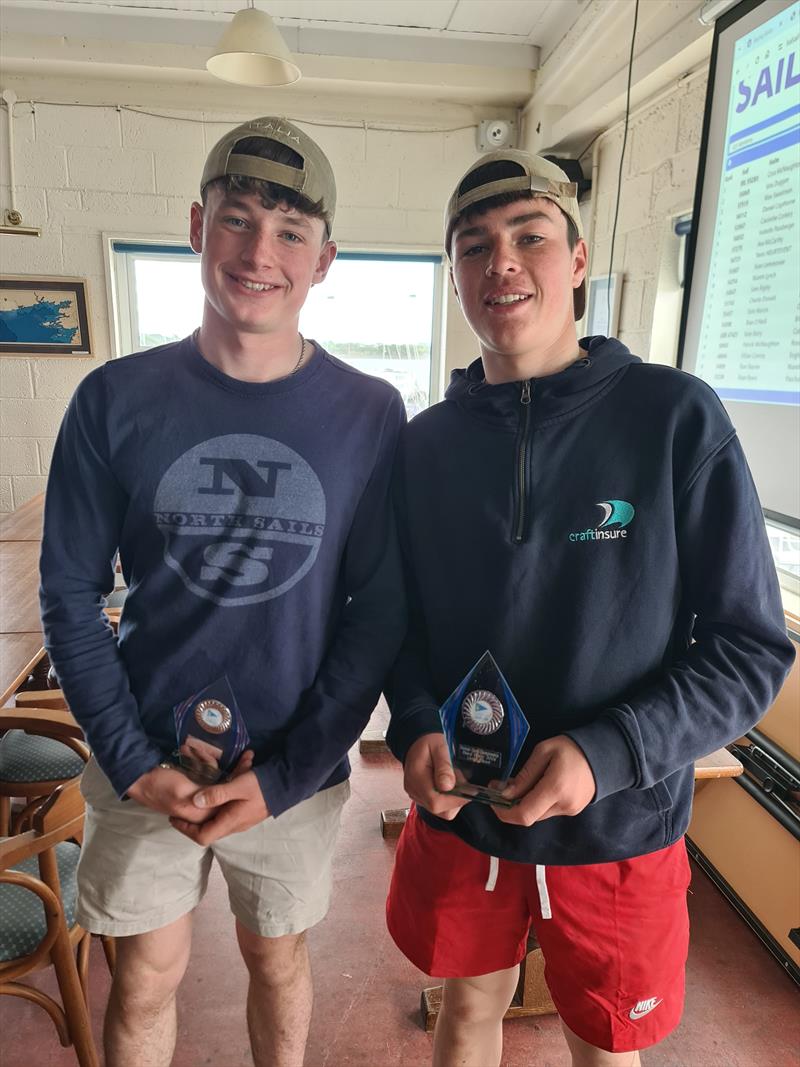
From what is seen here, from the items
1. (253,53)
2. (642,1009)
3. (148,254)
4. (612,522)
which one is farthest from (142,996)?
(148,254)

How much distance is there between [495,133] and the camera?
3885 mm

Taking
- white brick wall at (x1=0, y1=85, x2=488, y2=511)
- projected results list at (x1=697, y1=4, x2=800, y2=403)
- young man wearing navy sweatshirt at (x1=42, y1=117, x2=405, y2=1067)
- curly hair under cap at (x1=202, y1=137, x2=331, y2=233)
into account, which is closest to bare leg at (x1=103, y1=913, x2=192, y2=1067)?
young man wearing navy sweatshirt at (x1=42, y1=117, x2=405, y2=1067)

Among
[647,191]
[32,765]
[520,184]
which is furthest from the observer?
[647,191]

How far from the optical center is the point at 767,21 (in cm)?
183

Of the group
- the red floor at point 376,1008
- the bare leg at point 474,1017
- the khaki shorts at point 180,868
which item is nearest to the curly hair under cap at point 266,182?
the khaki shorts at point 180,868

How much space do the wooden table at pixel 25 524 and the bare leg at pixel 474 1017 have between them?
8.03ft

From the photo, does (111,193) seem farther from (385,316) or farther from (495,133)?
(495,133)

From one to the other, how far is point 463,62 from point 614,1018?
4.05 metres

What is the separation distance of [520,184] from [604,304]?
2.28 meters

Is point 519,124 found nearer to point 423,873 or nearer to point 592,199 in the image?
point 592,199

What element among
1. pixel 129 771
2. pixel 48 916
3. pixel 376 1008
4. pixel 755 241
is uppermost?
pixel 755 241

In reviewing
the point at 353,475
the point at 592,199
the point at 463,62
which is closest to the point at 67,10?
the point at 463,62

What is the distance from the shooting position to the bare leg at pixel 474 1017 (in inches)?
45.8

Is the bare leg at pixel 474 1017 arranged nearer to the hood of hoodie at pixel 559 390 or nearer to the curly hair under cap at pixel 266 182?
the hood of hoodie at pixel 559 390
